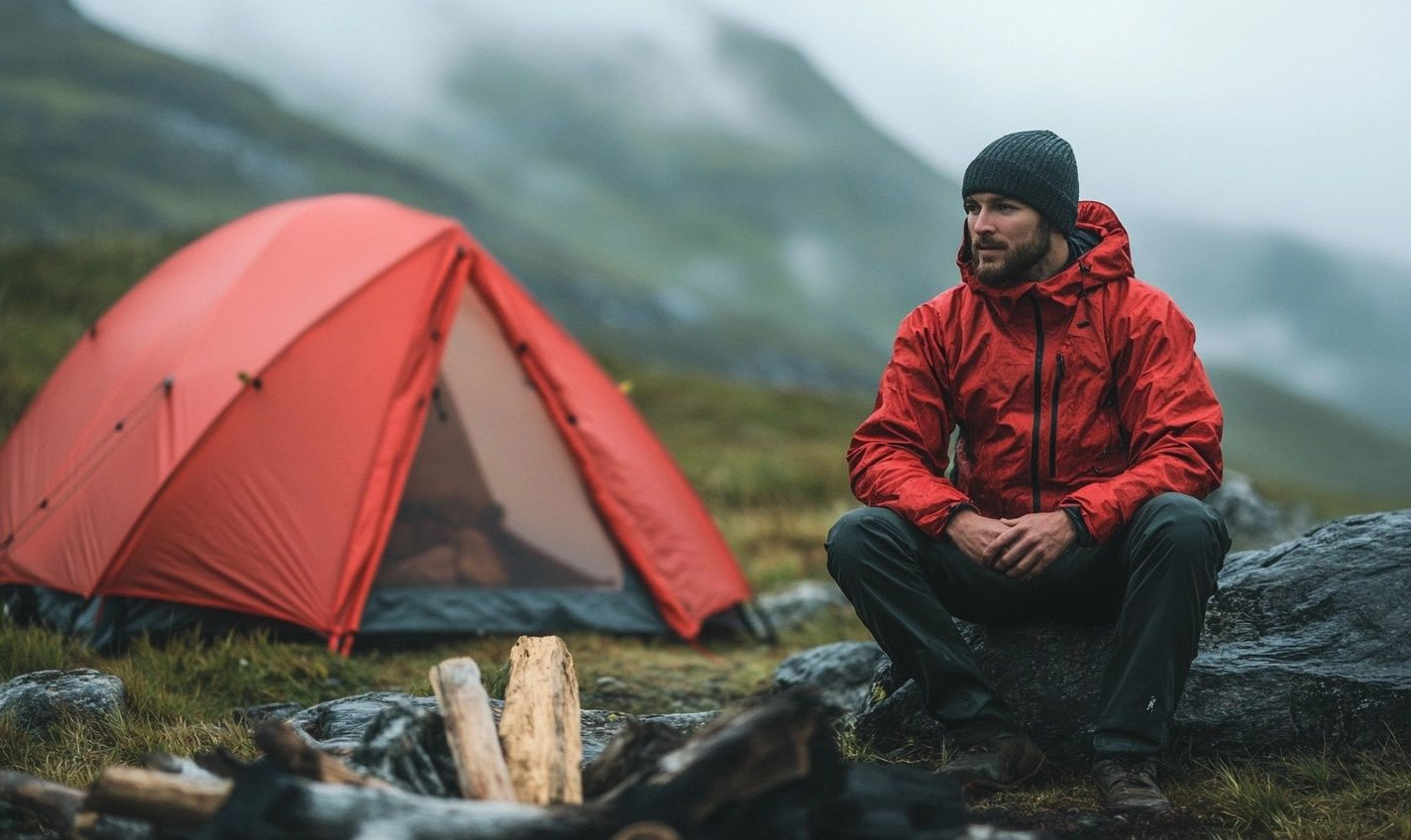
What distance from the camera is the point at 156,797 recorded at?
2898 millimetres

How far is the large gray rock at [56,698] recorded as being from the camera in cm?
478

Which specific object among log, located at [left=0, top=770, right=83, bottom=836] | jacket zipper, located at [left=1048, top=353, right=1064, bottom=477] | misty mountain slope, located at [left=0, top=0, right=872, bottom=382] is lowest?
log, located at [left=0, top=770, right=83, bottom=836]

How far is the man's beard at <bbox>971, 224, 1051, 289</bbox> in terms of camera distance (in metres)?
4.47

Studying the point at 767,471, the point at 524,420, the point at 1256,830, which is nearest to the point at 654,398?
the point at 767,471

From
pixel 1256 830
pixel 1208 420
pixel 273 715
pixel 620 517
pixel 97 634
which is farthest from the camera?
pixel 620 517

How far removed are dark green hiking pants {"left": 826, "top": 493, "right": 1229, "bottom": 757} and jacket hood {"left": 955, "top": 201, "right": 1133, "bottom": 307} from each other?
2.78 feet

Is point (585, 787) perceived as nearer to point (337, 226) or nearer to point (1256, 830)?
point (1256, 830)

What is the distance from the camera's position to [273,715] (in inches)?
201

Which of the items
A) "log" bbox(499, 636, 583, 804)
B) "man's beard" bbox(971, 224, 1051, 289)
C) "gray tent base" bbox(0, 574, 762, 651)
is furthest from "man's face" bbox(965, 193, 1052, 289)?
"gray tent base" bbox(0, 574, 762, 651)

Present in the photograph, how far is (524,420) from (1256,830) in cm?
540

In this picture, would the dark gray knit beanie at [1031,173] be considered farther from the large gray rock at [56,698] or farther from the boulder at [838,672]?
the large gray rock at [56,698]

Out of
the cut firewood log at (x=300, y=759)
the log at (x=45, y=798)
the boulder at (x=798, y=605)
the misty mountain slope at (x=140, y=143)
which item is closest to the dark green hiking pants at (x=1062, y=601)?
the cut firewood log at (x=300, y=759)

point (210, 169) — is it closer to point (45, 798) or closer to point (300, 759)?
point (45, 798)

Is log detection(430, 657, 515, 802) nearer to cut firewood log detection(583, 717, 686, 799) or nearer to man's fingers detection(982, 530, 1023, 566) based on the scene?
cut firewood log detection(583, 717, 686, 799)
